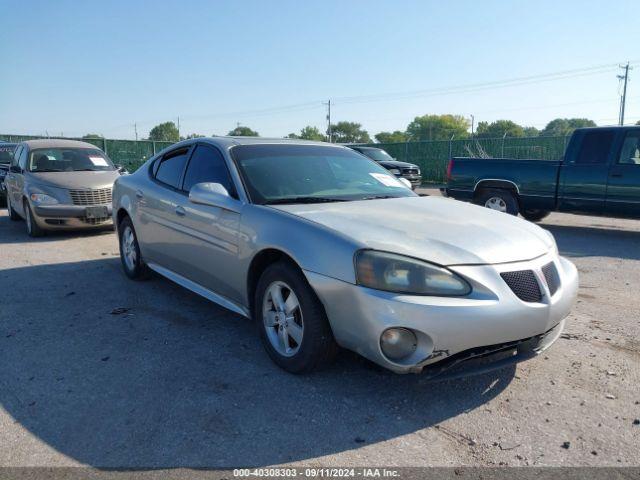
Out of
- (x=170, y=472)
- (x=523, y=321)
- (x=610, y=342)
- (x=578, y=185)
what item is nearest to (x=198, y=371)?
(x=170, y=472)

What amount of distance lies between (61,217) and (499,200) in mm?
7832

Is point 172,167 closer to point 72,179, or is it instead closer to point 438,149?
point 72,179

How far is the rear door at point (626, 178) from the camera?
28.3 ft

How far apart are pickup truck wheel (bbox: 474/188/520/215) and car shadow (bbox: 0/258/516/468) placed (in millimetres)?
6964

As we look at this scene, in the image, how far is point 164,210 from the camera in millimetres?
4875

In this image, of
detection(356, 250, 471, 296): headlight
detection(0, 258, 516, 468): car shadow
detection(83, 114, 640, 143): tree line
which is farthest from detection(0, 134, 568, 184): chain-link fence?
detection(83, 114, 640, 143): tree line

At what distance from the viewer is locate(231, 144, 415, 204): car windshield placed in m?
3.95

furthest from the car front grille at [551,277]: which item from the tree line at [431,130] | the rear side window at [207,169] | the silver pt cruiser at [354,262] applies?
the tree line at [431,130]

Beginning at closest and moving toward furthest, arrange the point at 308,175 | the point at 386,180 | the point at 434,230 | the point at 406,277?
the point at 406,277, the point at 434,230, the point at 308,175, the point at 386,180

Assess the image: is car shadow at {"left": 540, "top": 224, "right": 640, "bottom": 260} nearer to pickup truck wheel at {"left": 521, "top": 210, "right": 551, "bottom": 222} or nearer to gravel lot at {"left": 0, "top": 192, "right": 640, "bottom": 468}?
pickup truck wheel at {"left": 521, "top": 210, "right": 551, "bottom": 222}

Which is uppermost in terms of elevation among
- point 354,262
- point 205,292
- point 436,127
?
point 436,127

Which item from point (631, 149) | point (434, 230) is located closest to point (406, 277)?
point (434, 230)

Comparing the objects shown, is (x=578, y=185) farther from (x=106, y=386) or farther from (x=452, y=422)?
(x=106, y=386)

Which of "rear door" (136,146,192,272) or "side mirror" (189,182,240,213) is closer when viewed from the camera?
"side mirror" (189,182,240,213)
